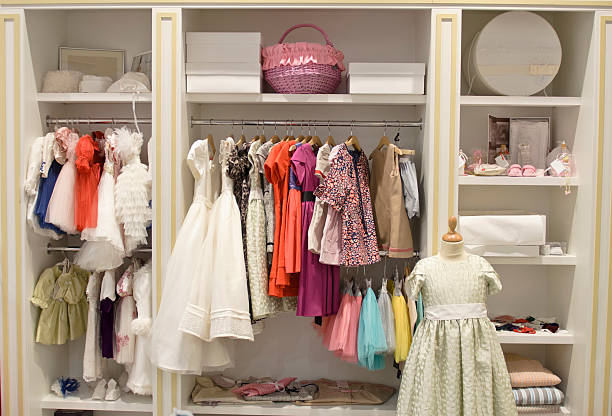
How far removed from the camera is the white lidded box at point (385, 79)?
272 cm

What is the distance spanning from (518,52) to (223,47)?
137 cm

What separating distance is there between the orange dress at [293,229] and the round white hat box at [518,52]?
1040 mm

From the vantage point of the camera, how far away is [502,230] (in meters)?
2.69

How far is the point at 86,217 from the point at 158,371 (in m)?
0.79

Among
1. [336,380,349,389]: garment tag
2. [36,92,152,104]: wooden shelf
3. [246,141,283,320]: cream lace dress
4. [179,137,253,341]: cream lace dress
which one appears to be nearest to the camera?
[179,137,253,341]: cream lace dress

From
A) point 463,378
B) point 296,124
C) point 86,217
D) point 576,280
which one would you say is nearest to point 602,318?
point 576,280

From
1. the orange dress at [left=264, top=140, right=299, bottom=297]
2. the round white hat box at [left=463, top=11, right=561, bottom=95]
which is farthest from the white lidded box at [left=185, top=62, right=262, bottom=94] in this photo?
the round white hat box at [left=463, top=11, right=561, bottom=95]

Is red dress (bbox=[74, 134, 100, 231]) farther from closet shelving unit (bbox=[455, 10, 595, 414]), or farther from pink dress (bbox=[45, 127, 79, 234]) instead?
closet shelving unit (bbox=[455, 10, 595, 414])

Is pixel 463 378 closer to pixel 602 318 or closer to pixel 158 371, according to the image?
pixel 602 318

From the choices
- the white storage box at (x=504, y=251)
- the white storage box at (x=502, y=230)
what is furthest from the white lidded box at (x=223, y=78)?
the white storage box at (x=504, y=251)

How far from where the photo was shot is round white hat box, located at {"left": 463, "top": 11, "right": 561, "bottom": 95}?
2756mm

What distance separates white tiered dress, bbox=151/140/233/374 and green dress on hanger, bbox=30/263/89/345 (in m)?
0.53

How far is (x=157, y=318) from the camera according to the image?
2641 mm

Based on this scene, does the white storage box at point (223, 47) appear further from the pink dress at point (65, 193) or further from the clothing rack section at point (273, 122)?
the pink dress at point (65, 193)
